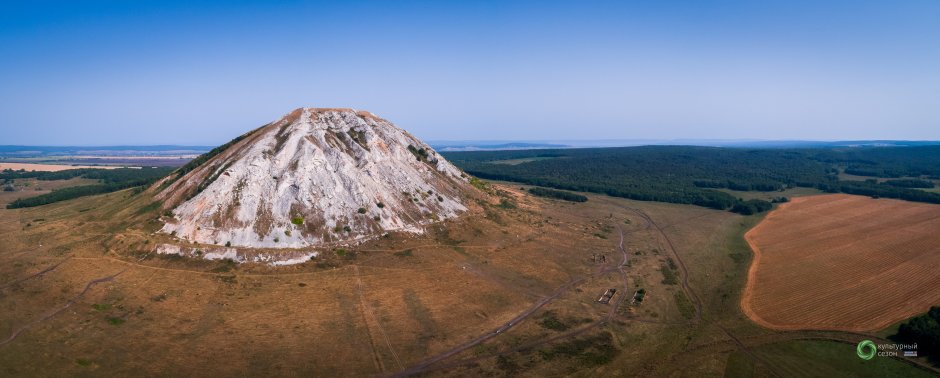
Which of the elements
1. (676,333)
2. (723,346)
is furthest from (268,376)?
(723,346)

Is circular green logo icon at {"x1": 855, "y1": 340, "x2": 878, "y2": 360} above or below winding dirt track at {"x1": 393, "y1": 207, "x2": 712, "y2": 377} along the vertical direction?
below

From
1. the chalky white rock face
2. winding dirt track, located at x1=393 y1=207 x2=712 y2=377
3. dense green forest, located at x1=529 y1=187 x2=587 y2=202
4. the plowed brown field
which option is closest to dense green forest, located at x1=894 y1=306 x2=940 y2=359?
the plowed brown field

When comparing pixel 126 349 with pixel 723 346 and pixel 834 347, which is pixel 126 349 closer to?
pixel 723 346

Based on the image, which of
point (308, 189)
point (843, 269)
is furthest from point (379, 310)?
point (843, 269)

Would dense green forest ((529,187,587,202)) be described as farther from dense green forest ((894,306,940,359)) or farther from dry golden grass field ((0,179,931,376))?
dense green forest ((894,306,940,359))

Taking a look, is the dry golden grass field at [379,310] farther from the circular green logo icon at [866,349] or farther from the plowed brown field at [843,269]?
the plowed brown field at [843,269]

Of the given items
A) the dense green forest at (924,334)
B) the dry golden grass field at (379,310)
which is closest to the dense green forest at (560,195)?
the dry golden grass field at (379,310)
